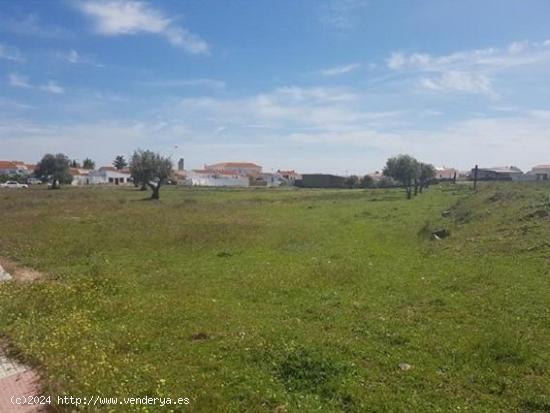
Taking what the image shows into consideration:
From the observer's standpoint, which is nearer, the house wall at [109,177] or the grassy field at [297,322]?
the grassy field at [297,322]

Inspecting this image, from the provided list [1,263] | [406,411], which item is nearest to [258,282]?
[406,411]

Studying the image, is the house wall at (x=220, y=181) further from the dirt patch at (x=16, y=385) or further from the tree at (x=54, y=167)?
the dirt patch at (x=16, y=385)

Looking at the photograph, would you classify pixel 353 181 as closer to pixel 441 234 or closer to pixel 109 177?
pixel 109 177

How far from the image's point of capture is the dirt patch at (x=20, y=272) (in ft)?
57.7

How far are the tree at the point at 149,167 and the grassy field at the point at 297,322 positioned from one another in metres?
46.9

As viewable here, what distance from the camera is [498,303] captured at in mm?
12734

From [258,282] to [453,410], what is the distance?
29.6ft

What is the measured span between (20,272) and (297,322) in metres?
11.9

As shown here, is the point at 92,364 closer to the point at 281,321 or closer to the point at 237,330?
the point at 237,330

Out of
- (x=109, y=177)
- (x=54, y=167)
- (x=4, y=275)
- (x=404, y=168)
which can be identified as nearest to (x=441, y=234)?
(x=4, y=275)

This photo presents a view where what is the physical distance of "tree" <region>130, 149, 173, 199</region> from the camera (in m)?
71.3

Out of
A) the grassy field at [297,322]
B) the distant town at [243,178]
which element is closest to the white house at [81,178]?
the distant town at [243,178]

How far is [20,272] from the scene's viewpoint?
1883 cm

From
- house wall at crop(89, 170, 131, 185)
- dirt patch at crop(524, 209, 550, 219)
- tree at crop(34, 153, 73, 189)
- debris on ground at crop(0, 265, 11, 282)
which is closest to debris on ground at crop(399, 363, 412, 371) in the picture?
debris on ground at crop(0, 265, 11, 282)
